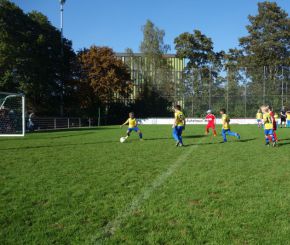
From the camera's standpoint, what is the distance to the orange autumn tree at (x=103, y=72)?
40.5m

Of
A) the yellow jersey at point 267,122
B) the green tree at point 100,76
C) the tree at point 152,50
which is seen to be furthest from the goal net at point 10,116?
the tree at point 152,50

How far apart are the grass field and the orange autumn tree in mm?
31177

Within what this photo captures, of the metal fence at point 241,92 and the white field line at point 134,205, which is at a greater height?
the metal fence at point 241,92

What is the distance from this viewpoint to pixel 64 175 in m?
8.06

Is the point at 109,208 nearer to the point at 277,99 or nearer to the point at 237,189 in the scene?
the point at 237,189

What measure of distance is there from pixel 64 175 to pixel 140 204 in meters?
3.11

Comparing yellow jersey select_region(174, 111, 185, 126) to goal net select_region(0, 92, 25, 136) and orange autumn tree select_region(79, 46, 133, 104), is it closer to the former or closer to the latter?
goal net select_region(0, 92, 25, 136)

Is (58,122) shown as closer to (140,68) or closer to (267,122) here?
(140,68)

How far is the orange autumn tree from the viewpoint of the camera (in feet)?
133

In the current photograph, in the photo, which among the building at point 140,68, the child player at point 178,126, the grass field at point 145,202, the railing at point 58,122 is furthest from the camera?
the building at point 140,68

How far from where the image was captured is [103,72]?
41.4m

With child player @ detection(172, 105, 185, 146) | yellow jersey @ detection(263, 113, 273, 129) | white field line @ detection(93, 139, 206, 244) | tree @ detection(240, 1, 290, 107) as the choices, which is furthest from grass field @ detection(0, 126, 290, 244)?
tree @ detection(240, 1, 290, 107)

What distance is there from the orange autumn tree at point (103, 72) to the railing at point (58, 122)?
323 cm

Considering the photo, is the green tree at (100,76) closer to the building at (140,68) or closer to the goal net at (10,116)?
the building at (140,68)
